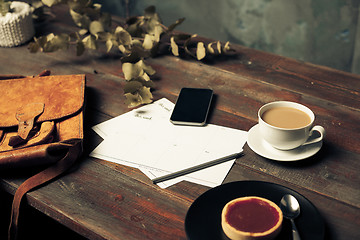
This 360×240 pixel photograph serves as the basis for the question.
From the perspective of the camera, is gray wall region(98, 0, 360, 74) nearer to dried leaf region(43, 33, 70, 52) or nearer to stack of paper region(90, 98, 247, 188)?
dried leaf region(43, 33, 70, 52)

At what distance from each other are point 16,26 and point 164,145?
87 cm

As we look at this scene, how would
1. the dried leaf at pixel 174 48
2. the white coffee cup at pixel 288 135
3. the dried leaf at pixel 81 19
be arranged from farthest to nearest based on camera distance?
the dried leaf at pixel 81 19
the dried leaf at pixel 174 48
the white coffee cup at pixel 288 135

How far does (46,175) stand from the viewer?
0.84 meters

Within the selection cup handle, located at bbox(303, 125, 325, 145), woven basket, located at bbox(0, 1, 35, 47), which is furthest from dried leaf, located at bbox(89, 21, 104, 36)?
cup handle, located at bbox(303, 125, 325, 145)

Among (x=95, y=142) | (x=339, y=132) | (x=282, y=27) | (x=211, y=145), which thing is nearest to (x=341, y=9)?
(x=282, y=27)

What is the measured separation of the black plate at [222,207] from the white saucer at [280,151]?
11 cm

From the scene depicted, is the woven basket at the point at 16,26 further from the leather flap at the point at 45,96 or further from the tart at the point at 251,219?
the tart at the point at 251,219

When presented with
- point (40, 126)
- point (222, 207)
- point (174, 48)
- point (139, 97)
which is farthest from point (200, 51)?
point (222, 207)

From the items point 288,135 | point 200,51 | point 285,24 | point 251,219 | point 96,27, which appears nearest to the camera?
point 251,219

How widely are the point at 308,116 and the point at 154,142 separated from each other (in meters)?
0.37

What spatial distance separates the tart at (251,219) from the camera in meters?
0.65

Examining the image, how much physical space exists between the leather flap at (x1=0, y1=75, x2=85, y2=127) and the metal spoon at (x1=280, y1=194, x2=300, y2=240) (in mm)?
556

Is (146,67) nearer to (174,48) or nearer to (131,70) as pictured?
(131,70)

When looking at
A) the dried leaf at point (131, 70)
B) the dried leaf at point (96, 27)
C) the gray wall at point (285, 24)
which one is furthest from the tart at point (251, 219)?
the gray wall at point (285, 24)
